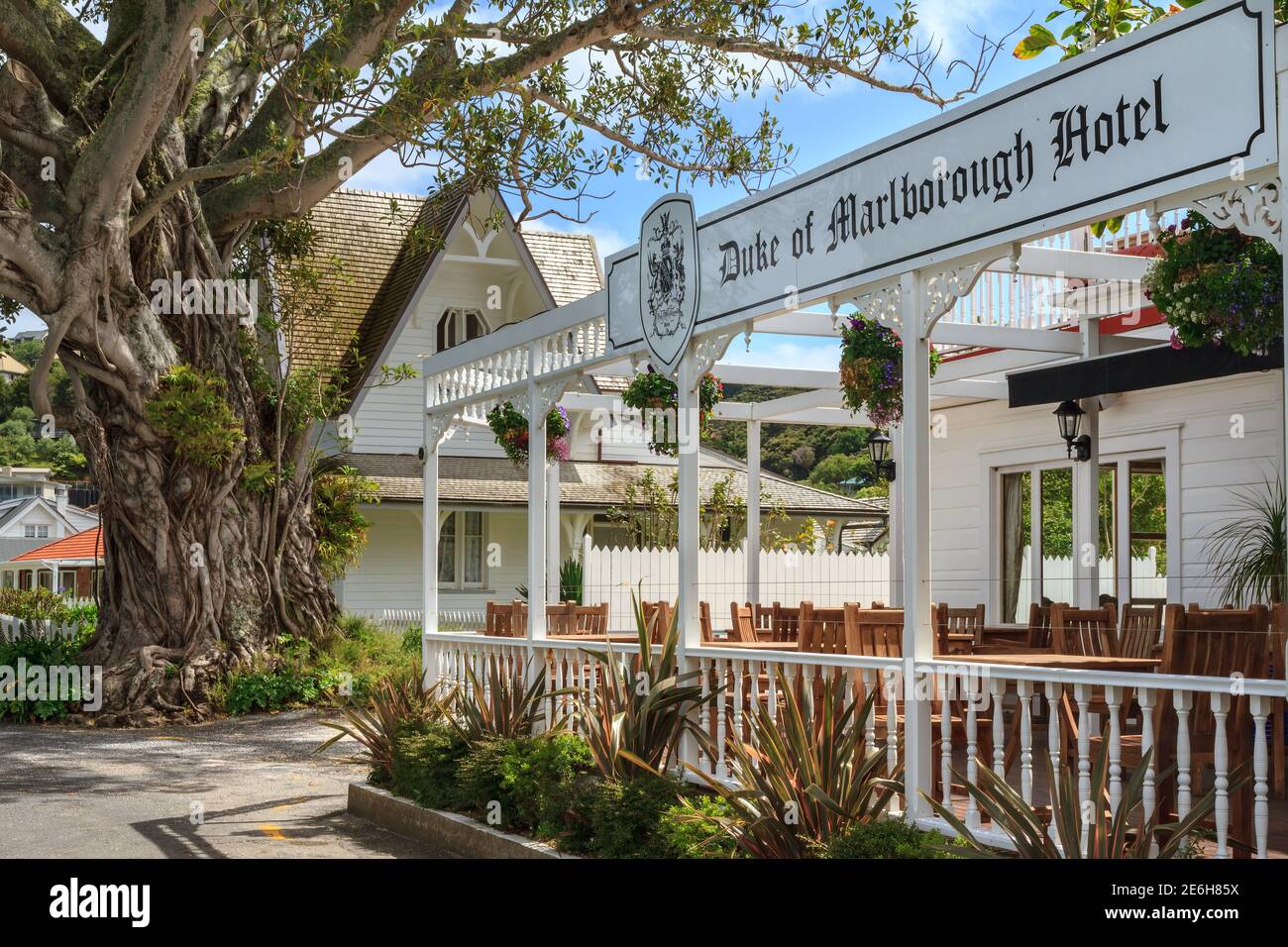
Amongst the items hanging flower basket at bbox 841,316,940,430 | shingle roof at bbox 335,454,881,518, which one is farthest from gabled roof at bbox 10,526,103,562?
hanging flower basket at bbox 841,316,940,430

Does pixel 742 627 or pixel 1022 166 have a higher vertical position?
pixel 1022 166

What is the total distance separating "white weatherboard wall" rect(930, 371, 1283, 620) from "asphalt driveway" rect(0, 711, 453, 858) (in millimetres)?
6279

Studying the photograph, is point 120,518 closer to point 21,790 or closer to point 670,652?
point 21,790

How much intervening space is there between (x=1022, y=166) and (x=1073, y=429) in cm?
674

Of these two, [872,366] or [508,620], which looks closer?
[872,366]

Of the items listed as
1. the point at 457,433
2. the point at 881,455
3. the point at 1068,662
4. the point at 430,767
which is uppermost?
the point at 457,433

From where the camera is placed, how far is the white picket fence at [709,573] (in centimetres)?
1597

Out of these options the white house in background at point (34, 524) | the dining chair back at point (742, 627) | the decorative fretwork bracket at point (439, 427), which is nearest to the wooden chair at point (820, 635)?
the dining chair back at point (742, 627)

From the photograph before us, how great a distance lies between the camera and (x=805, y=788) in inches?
251

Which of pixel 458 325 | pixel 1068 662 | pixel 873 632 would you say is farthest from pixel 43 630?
pixel 1068 662

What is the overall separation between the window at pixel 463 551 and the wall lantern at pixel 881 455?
1296 cm

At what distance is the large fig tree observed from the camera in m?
13.7

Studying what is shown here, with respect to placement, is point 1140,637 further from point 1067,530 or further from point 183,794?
point 183,794

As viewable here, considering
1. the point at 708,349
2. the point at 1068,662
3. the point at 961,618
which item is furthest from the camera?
the point at 961,618
